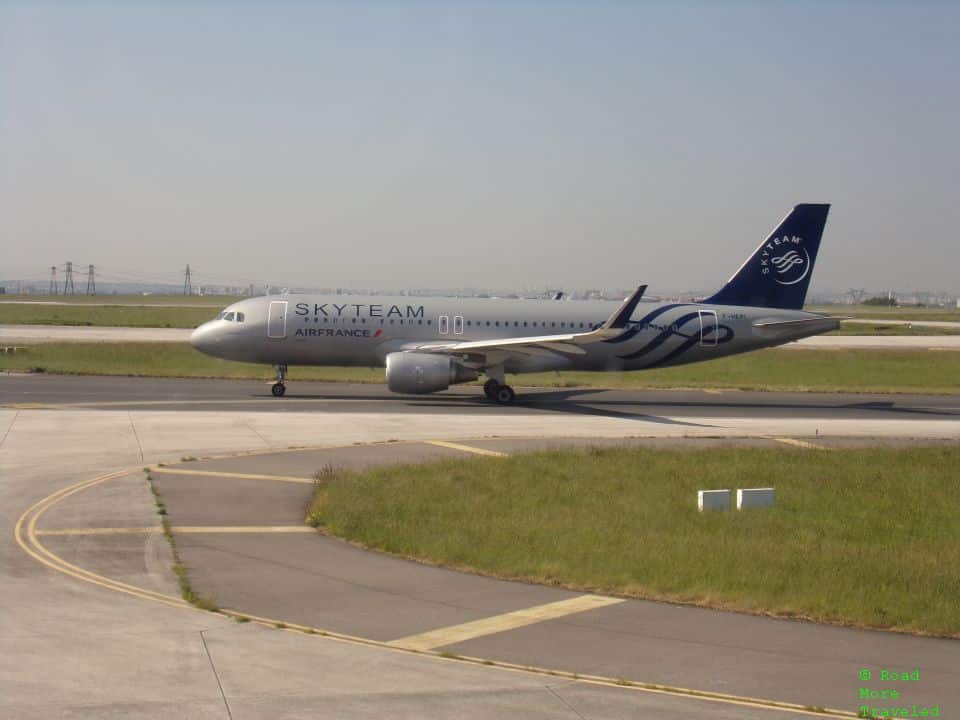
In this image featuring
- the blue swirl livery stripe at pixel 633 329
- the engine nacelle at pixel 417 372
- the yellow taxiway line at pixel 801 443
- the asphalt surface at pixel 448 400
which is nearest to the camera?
the yellow taxiway line at pixel 801 443

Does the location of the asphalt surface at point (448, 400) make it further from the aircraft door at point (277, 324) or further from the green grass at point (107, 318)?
the green grass at point (107, 318)

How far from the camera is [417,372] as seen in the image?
116ft

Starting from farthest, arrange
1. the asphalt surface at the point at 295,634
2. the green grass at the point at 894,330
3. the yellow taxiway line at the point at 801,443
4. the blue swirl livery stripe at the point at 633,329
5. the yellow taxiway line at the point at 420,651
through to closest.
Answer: the green grass at the point at 894,330 < the blue swirl livery stripe at the point at 633,329 < the yellow taxiway line at the point at 801,443 < the yellow taxiway line at the point at 420,651 < the asphalt surface at the point at 295,634

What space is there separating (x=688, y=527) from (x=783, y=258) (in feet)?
83.8

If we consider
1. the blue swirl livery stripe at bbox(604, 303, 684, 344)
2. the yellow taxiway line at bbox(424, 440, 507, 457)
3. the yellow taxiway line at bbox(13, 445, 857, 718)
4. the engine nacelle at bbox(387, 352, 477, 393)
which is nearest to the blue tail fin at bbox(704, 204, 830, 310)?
the blue swirl livery stripe at bbox(604, 303, 684, 344)

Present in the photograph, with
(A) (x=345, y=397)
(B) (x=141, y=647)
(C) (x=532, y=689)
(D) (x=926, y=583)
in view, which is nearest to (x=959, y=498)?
(D) (x=926, y=583)

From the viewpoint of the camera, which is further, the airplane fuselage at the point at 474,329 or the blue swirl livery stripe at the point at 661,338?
the blue swirl livery stripe at the point at 661,338

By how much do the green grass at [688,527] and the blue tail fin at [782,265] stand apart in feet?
54.0

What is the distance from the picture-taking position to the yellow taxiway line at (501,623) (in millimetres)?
10656

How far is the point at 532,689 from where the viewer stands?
9258 mm

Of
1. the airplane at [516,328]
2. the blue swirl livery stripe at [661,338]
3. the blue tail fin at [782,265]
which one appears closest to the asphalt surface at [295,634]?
the airplane at [516,328]

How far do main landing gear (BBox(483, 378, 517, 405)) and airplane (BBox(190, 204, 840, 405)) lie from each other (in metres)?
0.04

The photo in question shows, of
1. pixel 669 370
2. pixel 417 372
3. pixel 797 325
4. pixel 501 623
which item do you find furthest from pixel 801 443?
pixel 669 370

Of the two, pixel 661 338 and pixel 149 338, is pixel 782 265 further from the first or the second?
pixel 149 338
